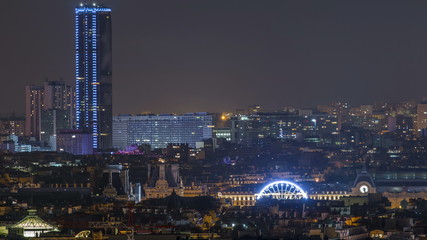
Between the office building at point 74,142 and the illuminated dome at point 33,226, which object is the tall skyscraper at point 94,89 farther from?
the illuminated dome at point 33,226

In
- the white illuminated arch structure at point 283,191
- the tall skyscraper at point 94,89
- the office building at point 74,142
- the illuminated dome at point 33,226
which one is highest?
the tall skyscraper at point 94,89

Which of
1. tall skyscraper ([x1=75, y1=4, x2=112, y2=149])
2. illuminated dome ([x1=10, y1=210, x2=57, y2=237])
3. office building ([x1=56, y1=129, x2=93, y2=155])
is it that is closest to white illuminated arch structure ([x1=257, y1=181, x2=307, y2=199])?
illuminated dome ([x1=10, y1=210, x2=57, y2=237])

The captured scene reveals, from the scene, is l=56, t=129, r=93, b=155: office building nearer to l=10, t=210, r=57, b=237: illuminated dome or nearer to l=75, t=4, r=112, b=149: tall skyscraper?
l=75, t=4, r=112, b=149: tall skyscraper

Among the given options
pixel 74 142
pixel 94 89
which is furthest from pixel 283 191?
pixel 94 89

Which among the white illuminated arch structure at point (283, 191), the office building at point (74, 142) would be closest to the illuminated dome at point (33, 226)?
the white illuminated arch structure at point (283, 191)

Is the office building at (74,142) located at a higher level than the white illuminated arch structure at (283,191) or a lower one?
higher

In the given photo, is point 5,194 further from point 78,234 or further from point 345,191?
point 78,234
